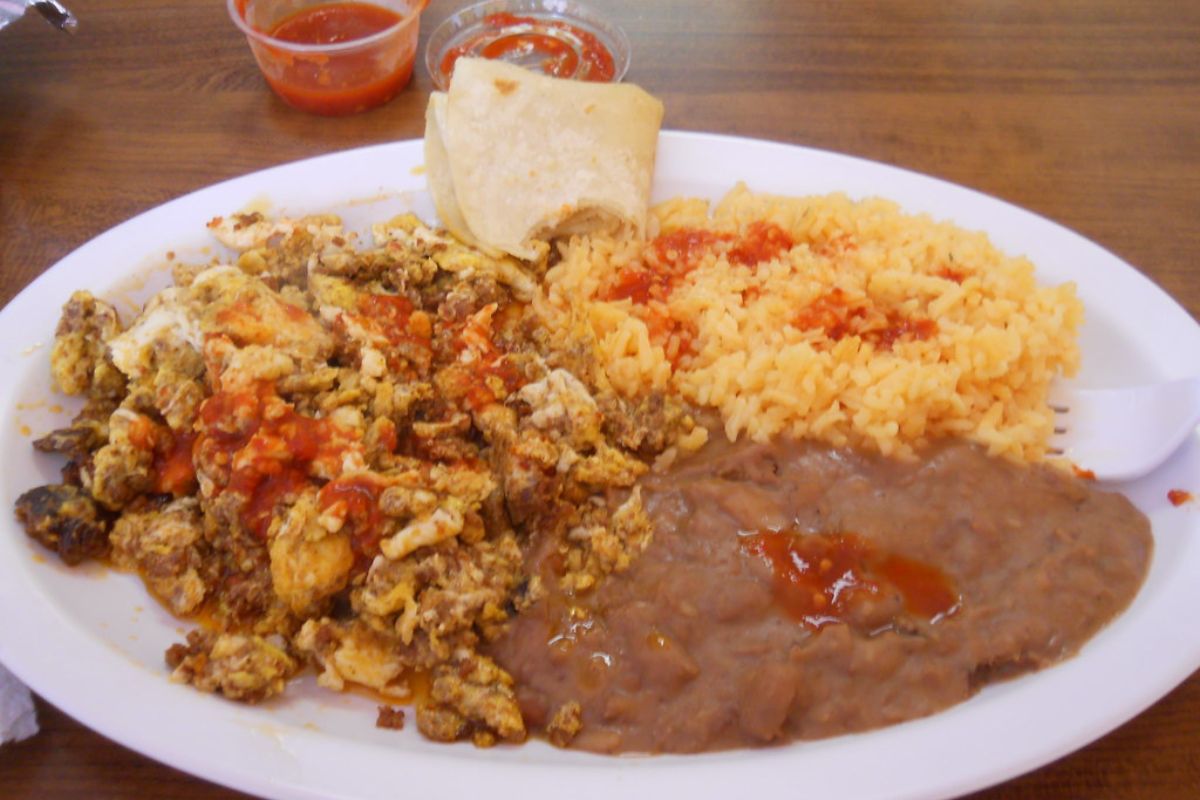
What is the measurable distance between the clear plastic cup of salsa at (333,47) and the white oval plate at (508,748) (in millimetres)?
1162

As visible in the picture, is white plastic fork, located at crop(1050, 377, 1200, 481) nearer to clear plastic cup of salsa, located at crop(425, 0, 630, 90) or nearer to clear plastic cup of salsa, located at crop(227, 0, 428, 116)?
clear plastic cup of salsa, located at crop(425, 0, 630, 90)

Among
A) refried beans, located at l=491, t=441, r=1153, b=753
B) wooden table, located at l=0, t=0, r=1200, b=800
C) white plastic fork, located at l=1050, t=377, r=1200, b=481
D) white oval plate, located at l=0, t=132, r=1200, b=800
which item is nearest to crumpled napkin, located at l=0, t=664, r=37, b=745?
white oval plate, located at l=0, t=132, r=1200, b=800

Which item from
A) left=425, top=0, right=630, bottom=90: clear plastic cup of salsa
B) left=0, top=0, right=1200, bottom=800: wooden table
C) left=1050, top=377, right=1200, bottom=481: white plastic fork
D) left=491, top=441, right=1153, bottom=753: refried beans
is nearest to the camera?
left=491, top=441, right=1153, bottom=753: refried beans

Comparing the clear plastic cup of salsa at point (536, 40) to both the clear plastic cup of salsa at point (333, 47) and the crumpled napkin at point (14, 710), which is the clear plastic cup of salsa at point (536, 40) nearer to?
the clear plastic cup of salsa at point (333, 47)

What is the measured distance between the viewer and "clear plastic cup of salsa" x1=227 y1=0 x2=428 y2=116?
2.78 meters

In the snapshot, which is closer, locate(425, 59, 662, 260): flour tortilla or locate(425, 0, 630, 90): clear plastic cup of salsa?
locate(425, 59, 662, 260): flour tortilla

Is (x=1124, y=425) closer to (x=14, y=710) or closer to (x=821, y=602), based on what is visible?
(x=821, y=602)

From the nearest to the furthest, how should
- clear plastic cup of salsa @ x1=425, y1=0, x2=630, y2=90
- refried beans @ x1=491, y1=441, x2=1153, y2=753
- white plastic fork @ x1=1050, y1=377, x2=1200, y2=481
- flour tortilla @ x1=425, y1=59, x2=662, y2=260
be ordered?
refried beans @ x1=491, y1=441, x2=1153, y2=753 → white plastic fork @ x1=1050, y1=377, x2=1200, y2=481 → flour tortilla @ x1=425, y1=59, x2=662, y2=260 → clear plastic cup of salsa @ x1=425, y1=0, x2=630, y2=90

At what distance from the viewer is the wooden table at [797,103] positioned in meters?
2.69

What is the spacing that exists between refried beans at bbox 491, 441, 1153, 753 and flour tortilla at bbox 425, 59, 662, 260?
804 mm

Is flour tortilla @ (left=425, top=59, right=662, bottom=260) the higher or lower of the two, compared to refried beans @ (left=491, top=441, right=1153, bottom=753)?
higher

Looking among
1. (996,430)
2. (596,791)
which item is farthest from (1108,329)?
(596,791)

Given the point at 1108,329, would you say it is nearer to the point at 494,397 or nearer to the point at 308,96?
the point at 494,397

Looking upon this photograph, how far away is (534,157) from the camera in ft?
7.38
